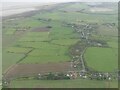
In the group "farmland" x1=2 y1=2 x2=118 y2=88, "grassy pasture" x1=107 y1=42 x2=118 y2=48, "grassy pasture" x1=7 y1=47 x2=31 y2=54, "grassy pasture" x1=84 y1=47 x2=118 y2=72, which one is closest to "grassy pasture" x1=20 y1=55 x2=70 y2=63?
"farmland" x1=2 y1=2 x2=118 y2=88

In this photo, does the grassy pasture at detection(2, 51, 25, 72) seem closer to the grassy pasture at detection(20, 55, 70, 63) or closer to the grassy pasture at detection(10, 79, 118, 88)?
the grassy pasture at detection(20, 55, 70, 63)

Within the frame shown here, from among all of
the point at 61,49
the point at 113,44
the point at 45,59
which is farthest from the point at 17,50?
the point at 113,44

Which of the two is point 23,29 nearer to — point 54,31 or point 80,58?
point 54,31

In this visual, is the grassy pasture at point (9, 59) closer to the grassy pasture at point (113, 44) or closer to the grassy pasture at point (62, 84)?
the grassy pasture at point (62, 84)

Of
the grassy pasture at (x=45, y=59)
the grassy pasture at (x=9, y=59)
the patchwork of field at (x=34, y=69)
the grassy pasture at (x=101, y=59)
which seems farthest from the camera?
the grassy pasture at (x=45, y=59)

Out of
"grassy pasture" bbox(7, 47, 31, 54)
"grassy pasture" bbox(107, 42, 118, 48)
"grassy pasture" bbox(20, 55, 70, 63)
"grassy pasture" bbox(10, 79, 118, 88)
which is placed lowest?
"grassy pasture" bbox(10, 79, 118, 88)

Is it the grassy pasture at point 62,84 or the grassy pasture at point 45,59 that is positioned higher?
the grassy pasture at point 45,59

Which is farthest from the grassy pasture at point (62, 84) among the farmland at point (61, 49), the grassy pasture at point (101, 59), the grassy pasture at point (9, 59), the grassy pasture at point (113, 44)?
the grassy pasture at point (113, 44)
